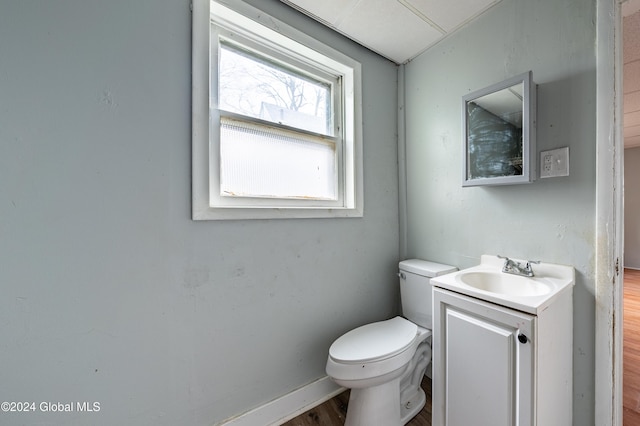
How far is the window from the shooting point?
111 centimetres

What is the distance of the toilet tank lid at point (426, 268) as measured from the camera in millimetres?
1420

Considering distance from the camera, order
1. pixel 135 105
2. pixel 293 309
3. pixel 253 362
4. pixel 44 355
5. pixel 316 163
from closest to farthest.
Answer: pixel 44 355 < pixel 135 105 < pixel 253 362 < pixel 293 309 < pixel 316 163

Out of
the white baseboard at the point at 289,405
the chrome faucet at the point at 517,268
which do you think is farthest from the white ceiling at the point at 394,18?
the white baseboard at the point at 289,405

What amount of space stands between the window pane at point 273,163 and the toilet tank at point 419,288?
2.33ft

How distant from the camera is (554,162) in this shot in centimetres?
109

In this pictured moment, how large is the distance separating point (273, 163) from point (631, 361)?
2.81 m

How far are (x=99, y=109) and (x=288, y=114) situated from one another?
87 centimetres

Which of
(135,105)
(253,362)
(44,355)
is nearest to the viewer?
(44,355)

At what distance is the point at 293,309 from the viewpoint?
1.33m

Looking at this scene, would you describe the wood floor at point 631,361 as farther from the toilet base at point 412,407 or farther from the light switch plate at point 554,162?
the light switch plate at point 554,162

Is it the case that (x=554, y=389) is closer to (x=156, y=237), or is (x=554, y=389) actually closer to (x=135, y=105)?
(x=156, y=237)

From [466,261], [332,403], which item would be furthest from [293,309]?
[466,261]

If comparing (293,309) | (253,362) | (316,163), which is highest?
(316,163)

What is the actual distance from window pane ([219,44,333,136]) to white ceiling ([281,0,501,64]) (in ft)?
1.11
